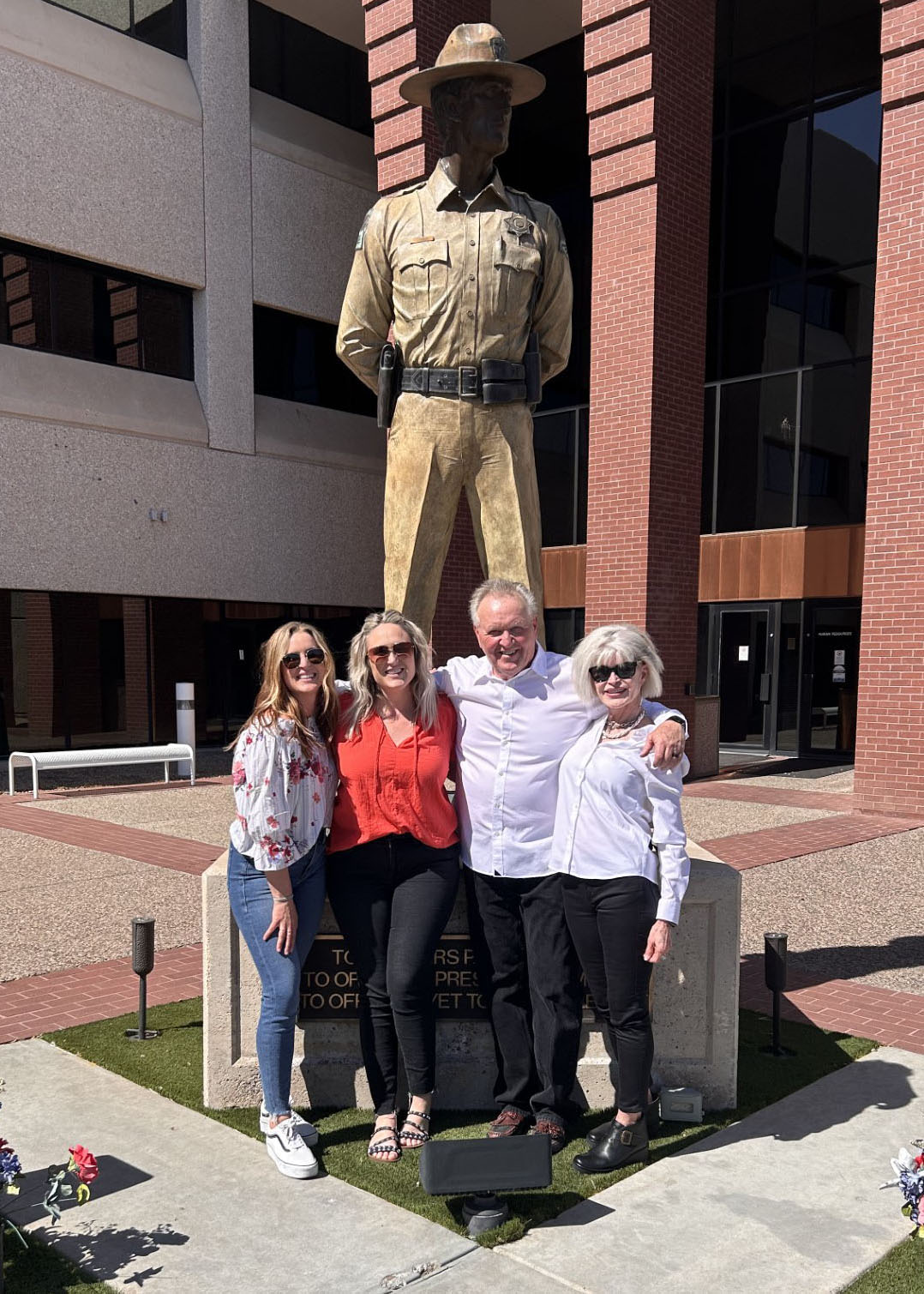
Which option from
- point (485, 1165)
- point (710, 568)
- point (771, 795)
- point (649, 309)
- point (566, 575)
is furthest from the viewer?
point (566, 575)

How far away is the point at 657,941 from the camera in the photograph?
3.33 metres

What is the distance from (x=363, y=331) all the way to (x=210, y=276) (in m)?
13.2

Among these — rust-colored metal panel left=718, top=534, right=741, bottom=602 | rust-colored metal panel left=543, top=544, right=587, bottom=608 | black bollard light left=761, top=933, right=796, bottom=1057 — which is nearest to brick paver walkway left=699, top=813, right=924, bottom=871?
black bollard light left=761, top=933, right=796, bottom=1057

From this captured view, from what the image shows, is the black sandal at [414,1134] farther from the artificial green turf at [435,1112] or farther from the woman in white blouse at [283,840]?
the woman in white blouse at [283,840]

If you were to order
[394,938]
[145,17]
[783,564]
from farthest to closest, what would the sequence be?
[783,564] < [145,17] < [394,938]

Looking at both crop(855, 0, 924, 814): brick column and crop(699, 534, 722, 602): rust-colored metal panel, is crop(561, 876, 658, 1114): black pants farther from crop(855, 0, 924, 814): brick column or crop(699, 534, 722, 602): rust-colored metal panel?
crop(699, 534, 722, 602): rust-colored metal panel

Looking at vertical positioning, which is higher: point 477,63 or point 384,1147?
point 477,63

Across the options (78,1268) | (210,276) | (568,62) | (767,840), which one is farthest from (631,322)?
(78,1268)

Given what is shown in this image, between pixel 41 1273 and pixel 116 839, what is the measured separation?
722 cm

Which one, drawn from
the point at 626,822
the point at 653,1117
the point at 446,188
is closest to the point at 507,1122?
the point at 653,1117

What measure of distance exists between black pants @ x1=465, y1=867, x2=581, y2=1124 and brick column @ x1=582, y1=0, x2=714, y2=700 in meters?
9.02

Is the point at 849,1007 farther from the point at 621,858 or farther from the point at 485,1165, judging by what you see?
the point at 485,1165

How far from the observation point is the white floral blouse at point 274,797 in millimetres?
3451

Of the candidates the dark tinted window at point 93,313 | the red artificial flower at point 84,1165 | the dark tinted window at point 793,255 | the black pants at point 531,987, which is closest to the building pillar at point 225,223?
the dark tinted window at point 93,313
